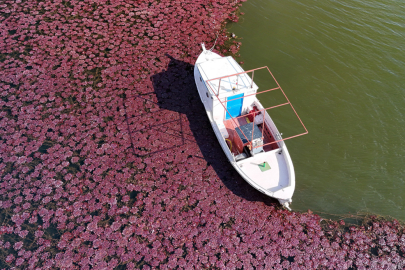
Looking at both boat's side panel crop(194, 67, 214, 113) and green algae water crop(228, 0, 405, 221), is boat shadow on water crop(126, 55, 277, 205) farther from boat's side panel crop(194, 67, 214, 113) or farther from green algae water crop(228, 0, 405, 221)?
green algae water crop(228, 0, 405, 221)

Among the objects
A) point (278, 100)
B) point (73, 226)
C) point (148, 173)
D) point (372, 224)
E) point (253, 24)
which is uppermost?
point (253, 24)

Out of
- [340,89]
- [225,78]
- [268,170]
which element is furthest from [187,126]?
[340,89]

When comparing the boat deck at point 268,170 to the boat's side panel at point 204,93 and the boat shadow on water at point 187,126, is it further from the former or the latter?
the boat's side panel at point 204,93

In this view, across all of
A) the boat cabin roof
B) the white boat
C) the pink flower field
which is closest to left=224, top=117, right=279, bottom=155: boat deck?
the white boat

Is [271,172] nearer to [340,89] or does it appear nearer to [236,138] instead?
[236,138]

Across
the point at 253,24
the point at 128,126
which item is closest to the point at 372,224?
the point at 128,126

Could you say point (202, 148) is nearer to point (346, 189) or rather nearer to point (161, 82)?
point (161, 82)
